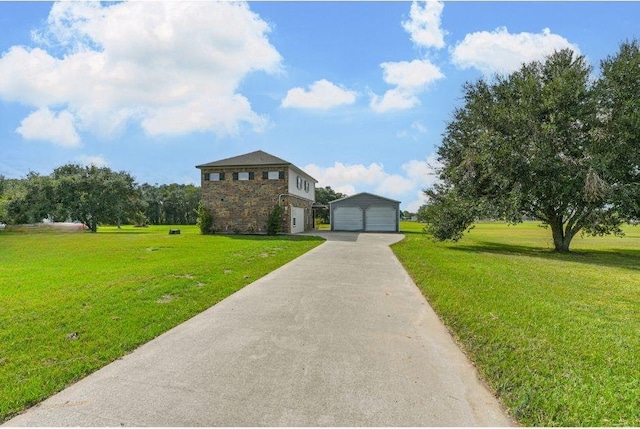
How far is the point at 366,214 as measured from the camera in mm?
32688

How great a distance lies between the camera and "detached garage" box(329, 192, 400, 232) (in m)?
32.3

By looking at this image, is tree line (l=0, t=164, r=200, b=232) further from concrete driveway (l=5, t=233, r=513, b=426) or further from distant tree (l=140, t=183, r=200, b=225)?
concrete driveway (l=5, t=233, r=513, b=426)

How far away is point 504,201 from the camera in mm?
16125

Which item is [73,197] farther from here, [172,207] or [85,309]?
[85,309]

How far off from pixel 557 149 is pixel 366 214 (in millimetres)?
18586

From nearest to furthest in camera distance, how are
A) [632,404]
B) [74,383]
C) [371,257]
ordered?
[632,404], [74,383], [371,257]

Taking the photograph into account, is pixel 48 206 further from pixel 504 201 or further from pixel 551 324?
pixel 551 324

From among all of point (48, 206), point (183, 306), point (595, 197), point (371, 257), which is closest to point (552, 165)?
point (595, 197)

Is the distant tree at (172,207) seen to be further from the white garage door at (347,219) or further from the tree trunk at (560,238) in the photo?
the tree trunk at (560,238)

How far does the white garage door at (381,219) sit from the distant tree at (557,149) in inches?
555

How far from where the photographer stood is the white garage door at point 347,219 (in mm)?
32812

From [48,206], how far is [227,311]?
37149 millimetres

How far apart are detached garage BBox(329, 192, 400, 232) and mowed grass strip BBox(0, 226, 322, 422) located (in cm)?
2223

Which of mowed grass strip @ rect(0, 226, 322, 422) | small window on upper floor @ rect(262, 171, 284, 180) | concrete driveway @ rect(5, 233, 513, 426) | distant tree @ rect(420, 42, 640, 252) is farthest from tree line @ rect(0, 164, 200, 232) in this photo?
concrete driveway @ rect(5, 233, 513, 426)
